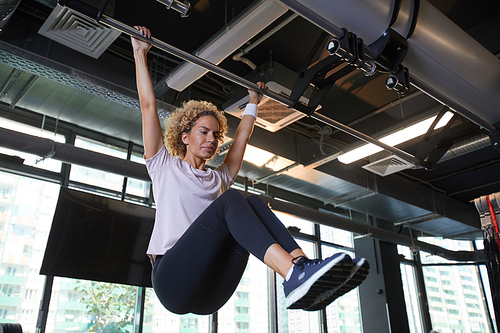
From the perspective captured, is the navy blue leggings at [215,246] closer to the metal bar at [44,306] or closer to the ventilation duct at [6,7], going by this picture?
the ventilation duct at [6,7]

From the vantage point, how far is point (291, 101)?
2.61 meters

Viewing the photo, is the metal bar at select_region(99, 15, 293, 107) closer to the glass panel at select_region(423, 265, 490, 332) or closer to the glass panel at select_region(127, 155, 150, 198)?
the glass panel at select_region(127, 155, 150, 198)

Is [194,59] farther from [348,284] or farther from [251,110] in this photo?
[348,284]

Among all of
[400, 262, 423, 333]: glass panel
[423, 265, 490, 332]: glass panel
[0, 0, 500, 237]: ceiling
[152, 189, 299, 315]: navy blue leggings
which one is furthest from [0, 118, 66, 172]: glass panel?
[423, 265, 490, 332]: glass panel

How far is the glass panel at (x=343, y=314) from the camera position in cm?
612

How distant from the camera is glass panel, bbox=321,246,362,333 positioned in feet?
20.1

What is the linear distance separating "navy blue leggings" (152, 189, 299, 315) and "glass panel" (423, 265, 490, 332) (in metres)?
6.92

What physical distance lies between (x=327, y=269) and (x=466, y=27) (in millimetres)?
3218

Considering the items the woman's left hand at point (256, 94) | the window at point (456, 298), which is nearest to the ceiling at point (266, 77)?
the woman's left hand at point (256, 94)

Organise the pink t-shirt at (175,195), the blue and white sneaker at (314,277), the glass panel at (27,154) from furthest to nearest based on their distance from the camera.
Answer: the glass panel at (27,154) < the pink t-shirt at (175,195) < the blue and white sneaker at (314,277)

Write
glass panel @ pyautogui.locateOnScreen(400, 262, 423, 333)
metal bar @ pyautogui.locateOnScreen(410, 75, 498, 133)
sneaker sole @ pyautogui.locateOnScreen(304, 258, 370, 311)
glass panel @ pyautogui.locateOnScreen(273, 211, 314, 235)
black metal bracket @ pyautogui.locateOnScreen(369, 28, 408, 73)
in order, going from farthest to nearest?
glass panel @ pyautogui.locateOnScreen(400, 262, 423, 333), glass panel @ pyautogui.locateOnScreen(273, 211, 314, 235), metal bar @ pyautogui.locateOnScreen(410, 75, 498, 133), black metal bracket @ pyautogui.locateOnScreen(369, 28, 408, 73), sneaker sole @ pyautogui.locateOnScreen(304, 258, 370, 311)

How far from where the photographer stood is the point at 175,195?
1799 millimetres

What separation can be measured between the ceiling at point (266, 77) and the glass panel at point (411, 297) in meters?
1.54

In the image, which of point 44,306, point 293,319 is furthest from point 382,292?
point 44,306
